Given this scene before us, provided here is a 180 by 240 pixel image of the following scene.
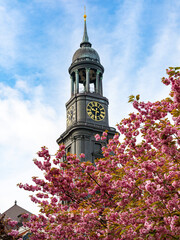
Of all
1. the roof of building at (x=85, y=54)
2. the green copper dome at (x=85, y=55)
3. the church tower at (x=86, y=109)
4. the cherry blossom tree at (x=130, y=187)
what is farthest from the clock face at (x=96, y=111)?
the cherry blossom tree at (x=130, y=187)

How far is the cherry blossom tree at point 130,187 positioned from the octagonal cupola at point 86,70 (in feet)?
108

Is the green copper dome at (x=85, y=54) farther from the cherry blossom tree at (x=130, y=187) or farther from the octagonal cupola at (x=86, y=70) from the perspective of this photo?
the cherry blossom tree at (x=130, y=187)

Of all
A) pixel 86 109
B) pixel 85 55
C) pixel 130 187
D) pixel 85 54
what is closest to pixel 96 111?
pixel 86 109

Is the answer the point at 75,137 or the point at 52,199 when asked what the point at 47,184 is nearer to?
the point at 52,199

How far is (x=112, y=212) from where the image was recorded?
10.4 metres

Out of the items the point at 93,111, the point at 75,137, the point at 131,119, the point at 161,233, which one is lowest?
the point at 161,233

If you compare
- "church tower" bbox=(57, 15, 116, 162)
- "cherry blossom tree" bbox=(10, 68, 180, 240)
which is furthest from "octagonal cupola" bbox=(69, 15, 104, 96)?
"cherry blossom tree" bbox=(10, 68, 180, 240)

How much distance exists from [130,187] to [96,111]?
3698 cm

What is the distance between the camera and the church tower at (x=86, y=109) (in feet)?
144

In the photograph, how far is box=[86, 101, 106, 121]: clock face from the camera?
4644cm

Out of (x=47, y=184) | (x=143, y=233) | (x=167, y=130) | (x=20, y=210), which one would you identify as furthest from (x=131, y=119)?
(x=20, y=210)

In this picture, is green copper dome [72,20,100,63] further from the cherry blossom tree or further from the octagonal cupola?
the cherry blossom tree

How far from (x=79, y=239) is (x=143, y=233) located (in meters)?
4.04

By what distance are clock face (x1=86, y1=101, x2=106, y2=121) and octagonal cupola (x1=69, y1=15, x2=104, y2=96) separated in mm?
Result: 2474
